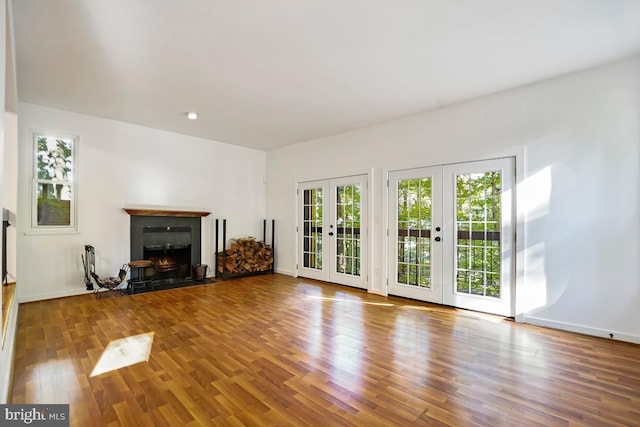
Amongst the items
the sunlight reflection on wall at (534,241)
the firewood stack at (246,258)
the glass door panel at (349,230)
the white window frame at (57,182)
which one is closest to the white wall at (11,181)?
the white window frame at (57,182)

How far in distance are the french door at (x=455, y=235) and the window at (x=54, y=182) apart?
4.90m

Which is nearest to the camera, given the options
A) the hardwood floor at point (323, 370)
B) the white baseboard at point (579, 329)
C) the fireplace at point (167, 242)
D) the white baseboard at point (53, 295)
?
the hardwood floor at point (323, 370)

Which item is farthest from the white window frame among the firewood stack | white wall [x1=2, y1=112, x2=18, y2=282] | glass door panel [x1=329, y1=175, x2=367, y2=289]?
glass door panel [x1=329, y1=175, x2=367, y2=289]

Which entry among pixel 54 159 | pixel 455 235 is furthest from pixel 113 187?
pixel 455 235

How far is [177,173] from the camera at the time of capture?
5703 millimetres

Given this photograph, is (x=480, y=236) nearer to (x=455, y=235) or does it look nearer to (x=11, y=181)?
(x=455, y=235)

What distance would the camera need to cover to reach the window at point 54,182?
4.35m

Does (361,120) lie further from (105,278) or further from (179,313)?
(105,278)

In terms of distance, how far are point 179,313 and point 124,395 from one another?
1.83 m

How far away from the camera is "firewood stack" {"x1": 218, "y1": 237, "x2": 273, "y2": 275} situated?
239 inches

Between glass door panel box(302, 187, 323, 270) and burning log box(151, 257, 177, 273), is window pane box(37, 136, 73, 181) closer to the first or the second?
burning log box(151, 257, 177, 273)

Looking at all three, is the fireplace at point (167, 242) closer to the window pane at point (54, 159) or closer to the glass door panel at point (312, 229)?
the window pane at point (54, 159)

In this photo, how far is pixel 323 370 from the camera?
2398 millimetres

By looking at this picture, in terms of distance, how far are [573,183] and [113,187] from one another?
6311 mm
